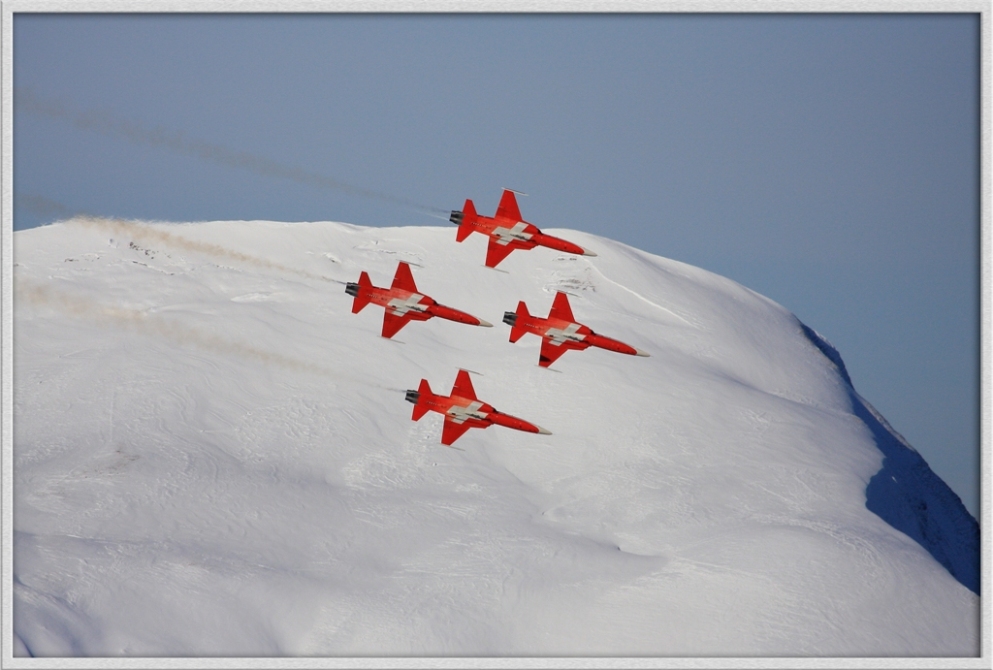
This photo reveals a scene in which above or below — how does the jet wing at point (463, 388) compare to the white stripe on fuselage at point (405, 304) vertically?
below

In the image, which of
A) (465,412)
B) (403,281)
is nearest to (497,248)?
(403,281)

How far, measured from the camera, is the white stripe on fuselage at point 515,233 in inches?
3492

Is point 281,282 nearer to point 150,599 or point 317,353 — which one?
point 317,353

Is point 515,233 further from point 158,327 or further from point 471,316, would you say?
point 158,327

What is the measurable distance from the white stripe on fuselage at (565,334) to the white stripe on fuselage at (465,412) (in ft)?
27.6

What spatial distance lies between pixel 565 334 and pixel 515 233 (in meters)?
10.1

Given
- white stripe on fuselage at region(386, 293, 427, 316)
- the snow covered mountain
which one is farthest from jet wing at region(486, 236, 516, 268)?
the snow covered mountain

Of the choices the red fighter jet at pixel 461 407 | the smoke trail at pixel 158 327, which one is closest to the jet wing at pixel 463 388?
the red fighter jet at pixel 461 407

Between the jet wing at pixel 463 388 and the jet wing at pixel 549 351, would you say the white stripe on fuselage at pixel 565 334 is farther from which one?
the jet wing at pixel 463 388

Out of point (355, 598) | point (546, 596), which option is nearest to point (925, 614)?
point (546, 596)

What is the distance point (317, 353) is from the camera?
554 ft

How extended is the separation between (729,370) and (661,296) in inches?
872

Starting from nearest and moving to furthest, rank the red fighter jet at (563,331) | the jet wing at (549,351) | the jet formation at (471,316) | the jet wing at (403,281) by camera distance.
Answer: the jet formation at (471,316)
the jet wing at (403,281)
the red fighter jet at (563,331)
the jet wing at (549,351)

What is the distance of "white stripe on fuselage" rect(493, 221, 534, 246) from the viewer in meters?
88.7
